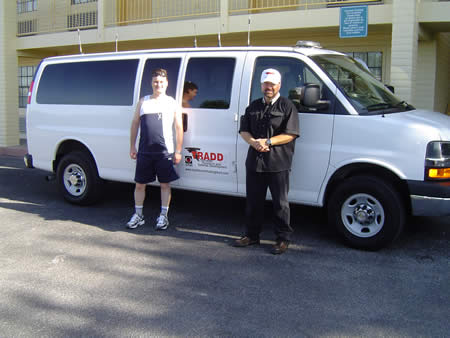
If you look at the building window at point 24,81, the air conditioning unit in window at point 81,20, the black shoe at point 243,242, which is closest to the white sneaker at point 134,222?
the black shoe at point 243,242

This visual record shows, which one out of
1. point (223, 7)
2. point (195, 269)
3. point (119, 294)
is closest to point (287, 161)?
point (195, 269)

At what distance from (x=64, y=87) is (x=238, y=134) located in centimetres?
299

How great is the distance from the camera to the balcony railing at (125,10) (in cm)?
1229

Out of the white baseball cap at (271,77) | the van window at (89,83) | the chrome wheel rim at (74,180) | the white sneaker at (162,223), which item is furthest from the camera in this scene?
the chrome wheel rim at (74,180)

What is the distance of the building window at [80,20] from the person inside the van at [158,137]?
1132 cm

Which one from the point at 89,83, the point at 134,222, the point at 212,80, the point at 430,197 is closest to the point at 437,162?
the point at 430,197

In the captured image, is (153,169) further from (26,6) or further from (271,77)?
(26,6)

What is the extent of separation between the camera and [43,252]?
5.22 meters

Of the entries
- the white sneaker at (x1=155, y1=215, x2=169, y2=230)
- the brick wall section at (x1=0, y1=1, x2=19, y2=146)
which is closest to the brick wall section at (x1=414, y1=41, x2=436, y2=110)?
the white sneaker at (x1=155, y1=215, x2=169, y2=230)

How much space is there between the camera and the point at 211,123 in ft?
19.1

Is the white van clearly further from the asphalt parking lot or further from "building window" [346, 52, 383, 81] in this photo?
"building window" [346, 52, 383, 81]

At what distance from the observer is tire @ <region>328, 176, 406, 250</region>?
498 centimetres

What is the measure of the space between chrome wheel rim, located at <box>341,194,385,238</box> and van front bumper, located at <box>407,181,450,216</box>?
1.15ft

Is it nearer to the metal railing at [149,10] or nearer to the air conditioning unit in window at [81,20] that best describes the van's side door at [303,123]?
the metal railing at [149,10]
